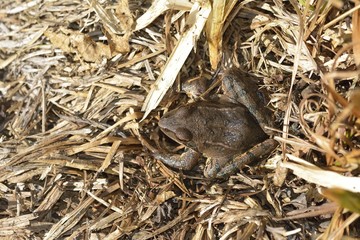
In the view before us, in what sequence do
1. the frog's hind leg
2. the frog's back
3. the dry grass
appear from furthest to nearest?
1. the frog's back
2. the frog's hind leg
3. the dry grass

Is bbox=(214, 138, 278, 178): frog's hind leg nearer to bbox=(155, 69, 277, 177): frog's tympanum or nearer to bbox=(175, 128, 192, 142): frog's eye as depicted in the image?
bbox=(155, 69, 277, 177): frog's tympanum

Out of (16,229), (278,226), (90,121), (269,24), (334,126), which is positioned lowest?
(16,229)

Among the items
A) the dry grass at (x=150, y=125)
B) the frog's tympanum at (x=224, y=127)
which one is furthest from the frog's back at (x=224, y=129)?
the dry grass at (x=150, y=125)

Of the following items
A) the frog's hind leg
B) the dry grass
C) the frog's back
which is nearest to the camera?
the dry grass

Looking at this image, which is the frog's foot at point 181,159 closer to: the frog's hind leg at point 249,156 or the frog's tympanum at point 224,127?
the frog's tympanum at point 224,127

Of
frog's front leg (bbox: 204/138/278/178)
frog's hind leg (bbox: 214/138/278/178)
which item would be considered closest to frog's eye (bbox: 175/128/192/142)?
frog's front leg (bbox: 204/138/278/178)

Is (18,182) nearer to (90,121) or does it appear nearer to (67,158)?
(67,158)

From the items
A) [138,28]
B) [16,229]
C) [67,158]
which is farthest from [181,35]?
[16,229]

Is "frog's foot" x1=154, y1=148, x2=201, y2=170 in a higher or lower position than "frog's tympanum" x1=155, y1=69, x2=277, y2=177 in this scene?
lower
